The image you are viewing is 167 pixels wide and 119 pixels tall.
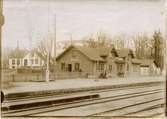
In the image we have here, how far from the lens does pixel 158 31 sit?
65.7 inches

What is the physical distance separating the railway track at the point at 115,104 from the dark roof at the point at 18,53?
31cm

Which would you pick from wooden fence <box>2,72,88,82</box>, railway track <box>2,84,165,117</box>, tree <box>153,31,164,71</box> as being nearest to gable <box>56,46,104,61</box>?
wooden fence <box>2,72,88,82</box>

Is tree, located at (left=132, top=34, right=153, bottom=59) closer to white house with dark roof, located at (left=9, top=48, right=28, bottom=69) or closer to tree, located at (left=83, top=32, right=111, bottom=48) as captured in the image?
tree, located at (left=83, top=32, right=111, bottom=48)

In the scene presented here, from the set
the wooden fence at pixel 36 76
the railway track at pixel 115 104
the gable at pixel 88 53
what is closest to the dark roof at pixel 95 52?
the gable at pixel 88 53

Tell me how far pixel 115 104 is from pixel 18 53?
2.06 feet

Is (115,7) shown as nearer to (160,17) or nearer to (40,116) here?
(160,17)

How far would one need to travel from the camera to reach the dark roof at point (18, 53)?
5.38 ft

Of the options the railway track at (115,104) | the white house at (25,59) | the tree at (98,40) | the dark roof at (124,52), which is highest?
the tree at (98,40)

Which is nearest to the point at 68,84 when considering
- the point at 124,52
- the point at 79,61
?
the point at 79,61

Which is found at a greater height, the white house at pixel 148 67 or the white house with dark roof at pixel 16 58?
the white house with dark roof at pixel 16 58

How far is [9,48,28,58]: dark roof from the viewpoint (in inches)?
64.6

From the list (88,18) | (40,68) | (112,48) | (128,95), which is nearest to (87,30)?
(88,18)

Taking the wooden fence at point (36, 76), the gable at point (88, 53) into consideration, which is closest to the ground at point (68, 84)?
the wooden fence at point (36, 76)

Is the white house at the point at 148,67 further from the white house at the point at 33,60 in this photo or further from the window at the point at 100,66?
the white house at the point at 33,60
